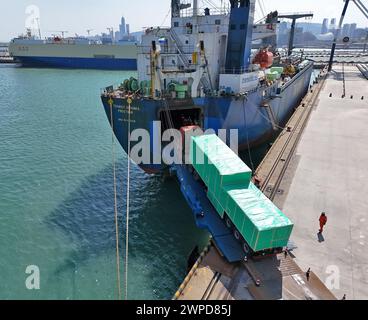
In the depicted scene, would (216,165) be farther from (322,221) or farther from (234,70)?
(234,70)

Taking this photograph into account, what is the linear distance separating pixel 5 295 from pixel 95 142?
67.7 ft

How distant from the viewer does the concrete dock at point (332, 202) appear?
11.8 meters

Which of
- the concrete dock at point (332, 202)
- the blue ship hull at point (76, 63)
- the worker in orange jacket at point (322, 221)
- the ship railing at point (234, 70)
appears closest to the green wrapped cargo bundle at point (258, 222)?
the concrete dock at point (332, 202)

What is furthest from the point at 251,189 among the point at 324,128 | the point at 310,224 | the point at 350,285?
the point at 324,128

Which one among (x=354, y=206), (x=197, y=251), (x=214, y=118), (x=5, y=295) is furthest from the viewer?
(x=214, y=118)

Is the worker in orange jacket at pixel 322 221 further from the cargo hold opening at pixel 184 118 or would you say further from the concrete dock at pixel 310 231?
the cargo hold opening at pixel 184 118

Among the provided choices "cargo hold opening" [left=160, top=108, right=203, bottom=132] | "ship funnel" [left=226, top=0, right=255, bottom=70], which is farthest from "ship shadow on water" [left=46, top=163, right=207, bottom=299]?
"ship funnel" [left=226, top=0, right=255, bottom=70]

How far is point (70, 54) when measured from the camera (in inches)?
4080

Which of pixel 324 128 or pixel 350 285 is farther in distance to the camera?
pixel 324 128

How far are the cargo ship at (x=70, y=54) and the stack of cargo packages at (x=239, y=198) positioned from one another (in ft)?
326

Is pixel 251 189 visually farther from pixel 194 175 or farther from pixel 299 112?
pixel 299 112

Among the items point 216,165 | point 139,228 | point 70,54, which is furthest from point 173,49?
point 70,54

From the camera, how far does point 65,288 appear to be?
43.8 feet
